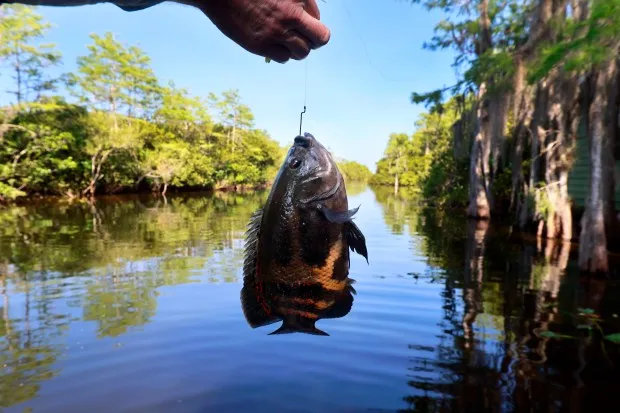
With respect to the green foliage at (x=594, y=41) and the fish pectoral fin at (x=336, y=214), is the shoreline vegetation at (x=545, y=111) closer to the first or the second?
the green foliage at (x=594, y=41)

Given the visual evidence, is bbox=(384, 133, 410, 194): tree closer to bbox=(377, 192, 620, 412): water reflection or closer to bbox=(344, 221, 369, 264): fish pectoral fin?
bbox=(377, 192, 620, 412): water reflection

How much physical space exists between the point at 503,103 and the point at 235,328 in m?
14.4

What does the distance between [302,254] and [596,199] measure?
Result: 10.5m

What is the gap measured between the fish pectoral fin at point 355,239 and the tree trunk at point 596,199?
1009cm

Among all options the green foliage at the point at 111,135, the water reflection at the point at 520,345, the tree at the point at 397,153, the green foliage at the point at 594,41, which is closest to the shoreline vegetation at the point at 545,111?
the green foliage at the point at 594,41

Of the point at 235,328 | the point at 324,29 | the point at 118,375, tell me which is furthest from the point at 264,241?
the point at 235,328

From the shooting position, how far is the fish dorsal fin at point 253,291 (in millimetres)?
1656

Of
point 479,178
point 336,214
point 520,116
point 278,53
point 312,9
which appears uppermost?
point 520,116

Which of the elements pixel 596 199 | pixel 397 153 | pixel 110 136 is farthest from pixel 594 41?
pixel 397 153

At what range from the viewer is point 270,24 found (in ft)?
4.39

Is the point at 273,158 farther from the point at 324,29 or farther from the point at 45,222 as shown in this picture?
the point at 324,29

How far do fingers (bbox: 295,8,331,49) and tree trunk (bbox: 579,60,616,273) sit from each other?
10.5m

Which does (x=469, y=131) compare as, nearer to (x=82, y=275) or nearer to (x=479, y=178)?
(x=479, y=178)

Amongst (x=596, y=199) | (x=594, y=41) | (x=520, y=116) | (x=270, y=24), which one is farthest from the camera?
(x=520, y=116)
